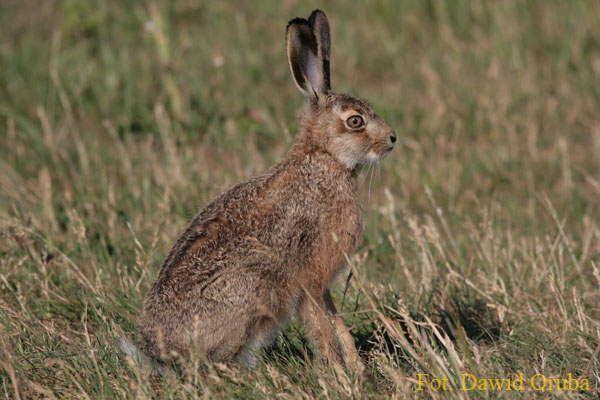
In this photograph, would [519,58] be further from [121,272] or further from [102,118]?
[121,272]

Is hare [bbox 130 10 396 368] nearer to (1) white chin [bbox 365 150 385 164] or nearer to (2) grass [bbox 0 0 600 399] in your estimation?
(1) white chin [bbox 365 150 385 164]

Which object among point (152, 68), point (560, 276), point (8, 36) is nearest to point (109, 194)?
point (152, 68)

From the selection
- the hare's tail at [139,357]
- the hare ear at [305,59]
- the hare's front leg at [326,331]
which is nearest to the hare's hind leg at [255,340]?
the hare's front leg at [326,331]

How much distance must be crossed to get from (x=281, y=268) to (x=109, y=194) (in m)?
2.45

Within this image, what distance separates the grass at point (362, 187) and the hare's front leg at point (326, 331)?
0.16 metres

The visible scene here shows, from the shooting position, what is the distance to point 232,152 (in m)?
7.61

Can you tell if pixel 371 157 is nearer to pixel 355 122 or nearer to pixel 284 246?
pixel 355 122

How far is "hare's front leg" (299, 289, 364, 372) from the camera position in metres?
4.30

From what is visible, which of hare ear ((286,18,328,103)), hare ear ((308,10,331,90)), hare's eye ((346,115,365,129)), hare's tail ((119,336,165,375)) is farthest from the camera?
hare ear ((308,10,331,90))

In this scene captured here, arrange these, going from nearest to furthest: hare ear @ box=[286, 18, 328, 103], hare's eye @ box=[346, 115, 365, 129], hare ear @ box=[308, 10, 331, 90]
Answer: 1. hare ear @ box=[286, 18, 328, 103]
2. hare's eye @ box=[346, 115, 365, 129]
3. hare ear @ box=[308, 10, 331, 90]

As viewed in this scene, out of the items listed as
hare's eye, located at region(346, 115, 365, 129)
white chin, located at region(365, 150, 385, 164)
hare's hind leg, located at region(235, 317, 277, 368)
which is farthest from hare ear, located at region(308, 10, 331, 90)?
hare's hind leg, located at region(235, 317, 277, 368)

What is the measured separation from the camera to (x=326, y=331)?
439 centimetres

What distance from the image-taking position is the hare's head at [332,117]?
485 cm

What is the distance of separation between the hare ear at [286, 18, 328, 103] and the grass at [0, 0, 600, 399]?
2.34 feet
